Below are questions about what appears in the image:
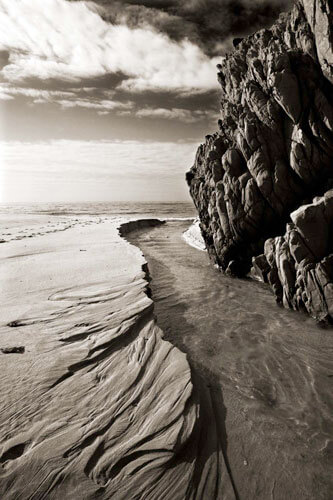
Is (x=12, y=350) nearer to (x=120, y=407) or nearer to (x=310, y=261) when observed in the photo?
(x=120, y=407)

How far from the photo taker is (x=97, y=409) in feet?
16.6

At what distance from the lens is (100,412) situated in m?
5.02

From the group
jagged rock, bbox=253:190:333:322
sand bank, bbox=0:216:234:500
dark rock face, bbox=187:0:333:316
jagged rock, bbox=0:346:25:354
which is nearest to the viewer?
sand bank, bbox=0:216:234:500

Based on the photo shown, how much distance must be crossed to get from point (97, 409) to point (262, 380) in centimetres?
423

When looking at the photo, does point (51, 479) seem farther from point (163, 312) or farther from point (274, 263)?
point (274, 263)

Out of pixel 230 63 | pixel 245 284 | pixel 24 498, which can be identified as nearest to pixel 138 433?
pixel 24 498

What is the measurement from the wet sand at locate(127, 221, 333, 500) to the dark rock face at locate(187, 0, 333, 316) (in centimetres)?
203

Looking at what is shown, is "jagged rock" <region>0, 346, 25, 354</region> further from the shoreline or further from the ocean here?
the ocean

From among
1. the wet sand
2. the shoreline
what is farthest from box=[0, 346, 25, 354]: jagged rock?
the wet sand

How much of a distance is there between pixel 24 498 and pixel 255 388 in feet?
16.7

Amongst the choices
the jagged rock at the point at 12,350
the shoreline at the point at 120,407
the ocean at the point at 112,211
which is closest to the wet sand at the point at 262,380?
the shoreline at the point at 120,407

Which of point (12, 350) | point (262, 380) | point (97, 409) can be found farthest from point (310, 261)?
point (12, 350)

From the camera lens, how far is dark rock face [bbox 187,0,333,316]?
1115cm

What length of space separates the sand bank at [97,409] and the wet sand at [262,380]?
22.8 inches
